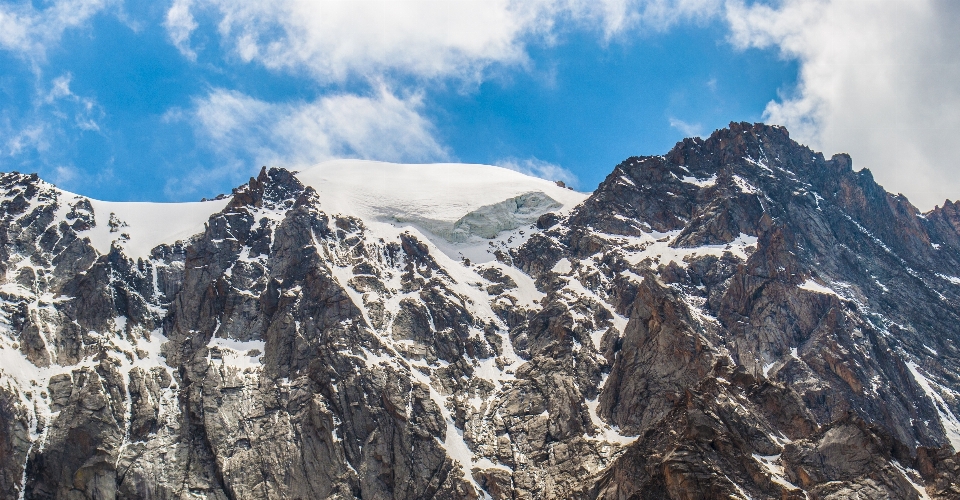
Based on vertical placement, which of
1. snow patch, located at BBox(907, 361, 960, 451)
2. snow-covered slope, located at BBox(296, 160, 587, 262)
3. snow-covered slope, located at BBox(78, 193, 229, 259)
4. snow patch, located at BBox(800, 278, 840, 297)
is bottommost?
snow patch, located at BBox(907, 361, 960, 451)

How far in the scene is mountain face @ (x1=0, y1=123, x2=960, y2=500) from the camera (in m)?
104

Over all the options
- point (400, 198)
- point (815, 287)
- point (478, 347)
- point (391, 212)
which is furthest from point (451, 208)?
point (815, 287)

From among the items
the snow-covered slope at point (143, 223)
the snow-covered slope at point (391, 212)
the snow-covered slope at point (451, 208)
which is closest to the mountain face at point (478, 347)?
the snow-covered slope at point (143, 223)

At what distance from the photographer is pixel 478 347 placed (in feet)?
452

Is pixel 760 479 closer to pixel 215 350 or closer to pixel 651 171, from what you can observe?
pixel 215 350

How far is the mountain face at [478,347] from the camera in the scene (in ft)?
342

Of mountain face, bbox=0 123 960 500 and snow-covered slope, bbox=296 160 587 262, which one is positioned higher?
snow-covered slope, bbox=296 160 587 262

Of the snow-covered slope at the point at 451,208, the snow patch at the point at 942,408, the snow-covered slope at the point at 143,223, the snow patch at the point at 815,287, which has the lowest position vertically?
the snow patch at the point at 942,408

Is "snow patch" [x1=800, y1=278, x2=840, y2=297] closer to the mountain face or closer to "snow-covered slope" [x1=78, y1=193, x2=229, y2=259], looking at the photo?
the mountain face

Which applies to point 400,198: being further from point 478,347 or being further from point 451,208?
point 478,347

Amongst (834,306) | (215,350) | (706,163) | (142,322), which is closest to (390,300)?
(215,350)

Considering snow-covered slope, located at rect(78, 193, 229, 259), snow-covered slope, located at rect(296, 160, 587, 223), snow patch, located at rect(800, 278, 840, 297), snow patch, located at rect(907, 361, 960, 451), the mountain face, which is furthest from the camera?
snow-covered slope, located at rect(296, 160, 587, 223)

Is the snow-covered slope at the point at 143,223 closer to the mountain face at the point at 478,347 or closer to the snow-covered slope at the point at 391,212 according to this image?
the snow-covered slope at the point at 391,212

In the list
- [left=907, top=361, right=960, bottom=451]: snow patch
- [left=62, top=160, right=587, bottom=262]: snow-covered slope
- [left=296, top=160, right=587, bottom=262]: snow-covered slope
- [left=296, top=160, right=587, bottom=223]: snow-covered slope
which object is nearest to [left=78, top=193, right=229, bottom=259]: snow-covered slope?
[left=62, top=160, right=587, bottom=262]: snow-covered slope
